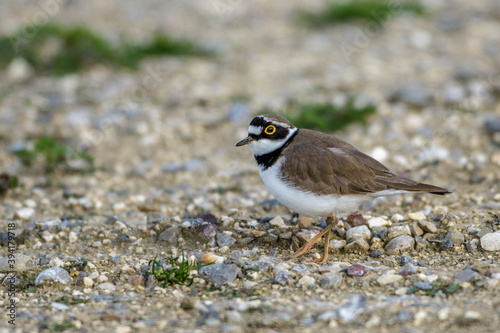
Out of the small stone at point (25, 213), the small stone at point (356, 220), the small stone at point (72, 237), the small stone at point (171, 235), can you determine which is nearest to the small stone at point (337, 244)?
the small stone at point (356, 220)

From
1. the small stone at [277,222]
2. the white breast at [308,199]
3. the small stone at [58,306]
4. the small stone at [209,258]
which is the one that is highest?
the white breast at [308,199]

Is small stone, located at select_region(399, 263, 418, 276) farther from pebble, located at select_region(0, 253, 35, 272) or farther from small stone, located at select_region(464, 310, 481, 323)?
pebble, located at select_region(0, 253, 35, 272)

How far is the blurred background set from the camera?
25.2 ft

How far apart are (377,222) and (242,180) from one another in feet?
7.95

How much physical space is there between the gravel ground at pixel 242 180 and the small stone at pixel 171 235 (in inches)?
0.5

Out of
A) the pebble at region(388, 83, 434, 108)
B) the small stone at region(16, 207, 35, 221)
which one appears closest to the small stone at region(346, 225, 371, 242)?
the small stone at region(16, 207, 35, 221)

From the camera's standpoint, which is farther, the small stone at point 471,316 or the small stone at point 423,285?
the small stone at point 423,285

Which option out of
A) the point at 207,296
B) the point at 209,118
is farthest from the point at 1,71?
the point at 207,296

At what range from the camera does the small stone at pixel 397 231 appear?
5740 mm

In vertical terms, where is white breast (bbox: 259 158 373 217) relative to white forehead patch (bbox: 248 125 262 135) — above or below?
below

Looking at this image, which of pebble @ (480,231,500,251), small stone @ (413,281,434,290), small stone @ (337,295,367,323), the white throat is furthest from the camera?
the white throat

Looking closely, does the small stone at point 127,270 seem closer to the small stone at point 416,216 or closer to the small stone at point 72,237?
the small stone at point 72,237

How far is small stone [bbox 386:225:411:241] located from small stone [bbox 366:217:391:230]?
0.25 metres

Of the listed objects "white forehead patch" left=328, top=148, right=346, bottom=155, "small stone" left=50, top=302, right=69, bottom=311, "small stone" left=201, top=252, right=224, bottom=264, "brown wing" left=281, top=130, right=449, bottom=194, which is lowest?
"small stone" left=50, top=302, right=69, bottom=311
